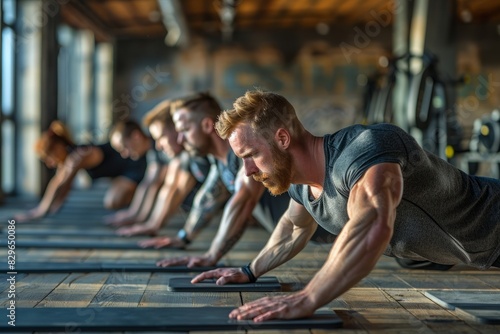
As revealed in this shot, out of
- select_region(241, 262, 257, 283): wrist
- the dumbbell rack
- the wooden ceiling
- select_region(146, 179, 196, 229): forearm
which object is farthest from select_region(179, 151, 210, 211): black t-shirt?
the wooden ceiling

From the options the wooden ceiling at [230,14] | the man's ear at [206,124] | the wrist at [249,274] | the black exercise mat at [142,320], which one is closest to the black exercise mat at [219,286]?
the wrist at [249,274]

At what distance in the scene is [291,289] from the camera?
3.38 m

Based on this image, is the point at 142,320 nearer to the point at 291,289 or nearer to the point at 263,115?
the point at 263,115

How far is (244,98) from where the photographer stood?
2676 millimetres

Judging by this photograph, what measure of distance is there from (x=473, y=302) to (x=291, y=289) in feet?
2.52

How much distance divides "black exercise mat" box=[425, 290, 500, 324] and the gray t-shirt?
0.15 m

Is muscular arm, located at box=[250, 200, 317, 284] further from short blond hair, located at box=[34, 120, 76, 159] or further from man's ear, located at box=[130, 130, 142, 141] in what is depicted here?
short blond hair, located at box=[34, 120, 76, 159]

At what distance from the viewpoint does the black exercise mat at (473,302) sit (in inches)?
105

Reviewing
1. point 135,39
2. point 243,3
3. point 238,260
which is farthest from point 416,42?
point 135,39

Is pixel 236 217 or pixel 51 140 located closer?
pixel 236 217

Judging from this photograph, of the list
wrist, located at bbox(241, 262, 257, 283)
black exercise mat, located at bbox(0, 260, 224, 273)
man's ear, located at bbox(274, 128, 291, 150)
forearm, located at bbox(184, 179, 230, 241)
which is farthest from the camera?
forearm, located at bbox(184, 179, 230, 241)

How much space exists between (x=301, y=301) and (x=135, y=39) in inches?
638

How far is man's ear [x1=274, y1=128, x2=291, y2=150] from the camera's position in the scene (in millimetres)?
2619

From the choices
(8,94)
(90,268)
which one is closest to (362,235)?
(90,268)
